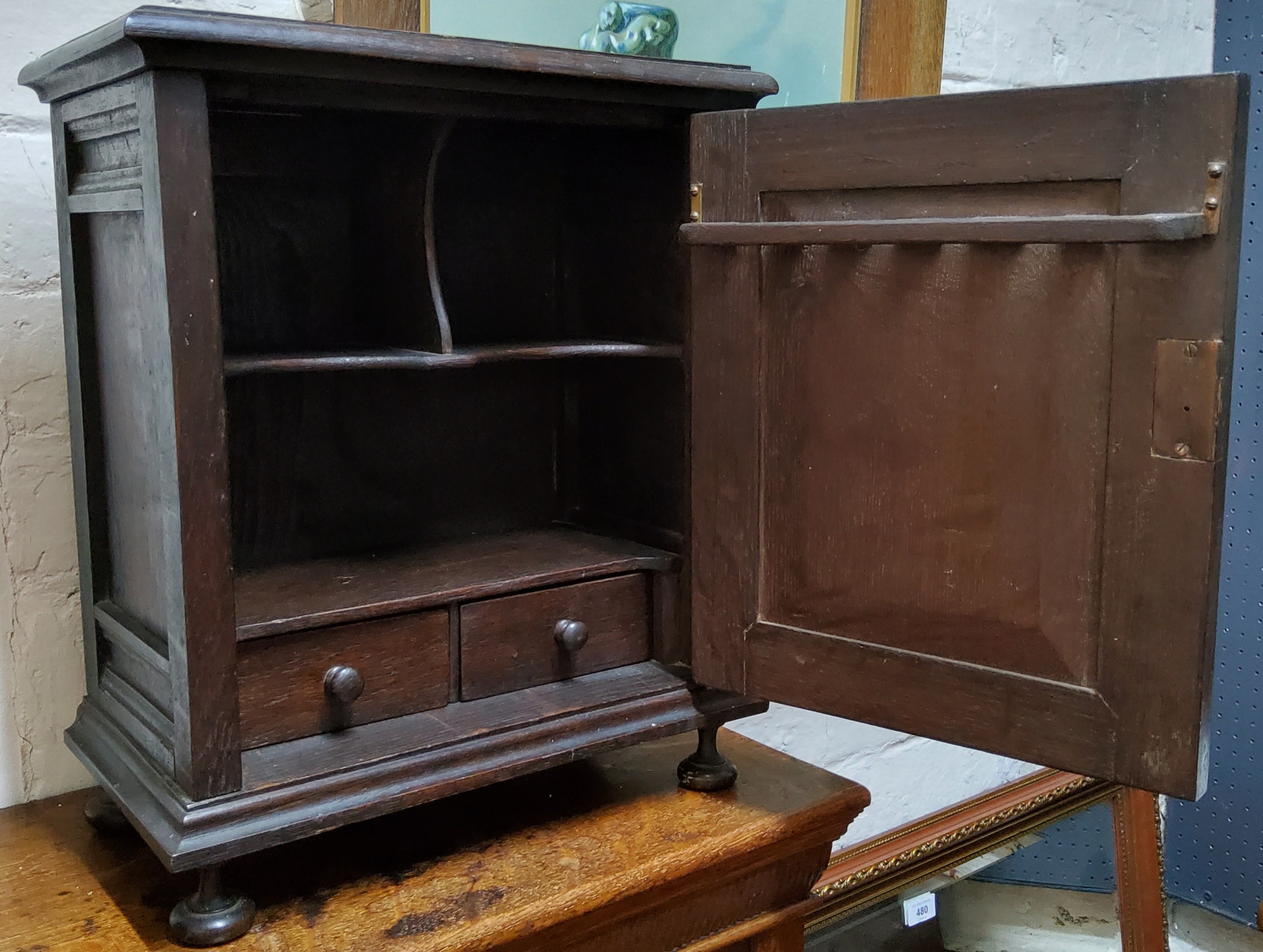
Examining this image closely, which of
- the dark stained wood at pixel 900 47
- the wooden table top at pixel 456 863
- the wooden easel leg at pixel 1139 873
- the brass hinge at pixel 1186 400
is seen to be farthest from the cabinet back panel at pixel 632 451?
the wooden easel leg at pixel 1139 873

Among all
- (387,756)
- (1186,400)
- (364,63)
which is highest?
(364,63)

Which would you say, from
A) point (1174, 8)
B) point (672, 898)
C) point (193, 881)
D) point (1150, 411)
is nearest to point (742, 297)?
point (1150, 411)

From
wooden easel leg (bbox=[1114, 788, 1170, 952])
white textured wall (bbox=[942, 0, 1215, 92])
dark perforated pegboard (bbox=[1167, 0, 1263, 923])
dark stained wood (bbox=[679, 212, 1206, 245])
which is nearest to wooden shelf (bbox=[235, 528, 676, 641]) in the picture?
dark stained wood (bbox=[679, 212, 1206, 245])

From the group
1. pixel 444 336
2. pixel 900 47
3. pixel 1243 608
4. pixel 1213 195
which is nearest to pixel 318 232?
pixel 444 336

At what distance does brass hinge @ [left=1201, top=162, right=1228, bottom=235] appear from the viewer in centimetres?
96

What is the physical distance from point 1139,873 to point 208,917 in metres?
1.99

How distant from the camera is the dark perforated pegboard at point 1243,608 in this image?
8.24 feet

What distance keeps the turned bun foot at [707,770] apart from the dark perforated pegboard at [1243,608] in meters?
1.62

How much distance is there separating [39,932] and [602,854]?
1.80 feet

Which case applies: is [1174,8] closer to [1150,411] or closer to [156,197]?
[1150,411]

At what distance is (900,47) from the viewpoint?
81.7 inches

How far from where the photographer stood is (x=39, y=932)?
112cm

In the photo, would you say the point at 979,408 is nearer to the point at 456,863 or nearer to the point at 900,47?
the point at 456,863

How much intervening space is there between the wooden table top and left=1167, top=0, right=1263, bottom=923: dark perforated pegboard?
1.55 metres
